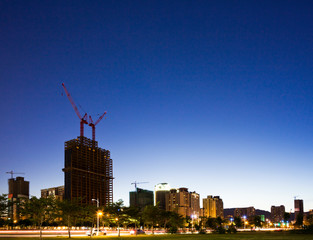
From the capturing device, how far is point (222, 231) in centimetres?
8425

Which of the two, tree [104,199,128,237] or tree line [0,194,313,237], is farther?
tree [104,199,128,237]

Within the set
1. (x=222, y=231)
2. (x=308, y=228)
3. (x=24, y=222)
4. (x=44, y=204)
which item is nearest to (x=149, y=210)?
(x=222, y=231)

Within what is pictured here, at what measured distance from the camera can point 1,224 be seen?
511 feet

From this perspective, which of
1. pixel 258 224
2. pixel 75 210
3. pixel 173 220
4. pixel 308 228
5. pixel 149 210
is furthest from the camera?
pixel 258 224

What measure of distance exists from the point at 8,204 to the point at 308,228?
66.7 metres

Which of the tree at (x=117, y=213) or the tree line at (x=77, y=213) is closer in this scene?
the tree line at (x=77, y=213)

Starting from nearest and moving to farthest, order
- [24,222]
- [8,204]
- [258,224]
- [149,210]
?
[8,204], [149,210], [24,222], [258,224]

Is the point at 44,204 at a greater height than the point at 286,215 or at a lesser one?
greater

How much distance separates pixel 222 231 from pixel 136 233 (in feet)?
68.0

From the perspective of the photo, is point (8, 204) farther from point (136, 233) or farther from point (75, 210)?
point (136, 233)

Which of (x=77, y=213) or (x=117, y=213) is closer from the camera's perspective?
(x=77, y=213)

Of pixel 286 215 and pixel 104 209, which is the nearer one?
pixel 104 209

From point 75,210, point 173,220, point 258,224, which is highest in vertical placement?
point 75,210

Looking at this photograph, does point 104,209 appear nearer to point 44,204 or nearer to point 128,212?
point 128,212
